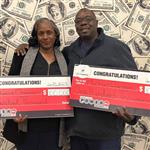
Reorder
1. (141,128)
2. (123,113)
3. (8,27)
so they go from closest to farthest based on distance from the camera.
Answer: (123,113) < (8,27) < (141,128)

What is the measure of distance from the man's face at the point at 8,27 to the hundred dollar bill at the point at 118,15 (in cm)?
62

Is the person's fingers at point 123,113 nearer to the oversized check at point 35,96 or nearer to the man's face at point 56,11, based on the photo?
the oversized check at point 35,96

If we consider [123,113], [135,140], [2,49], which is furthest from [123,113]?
[2,49]

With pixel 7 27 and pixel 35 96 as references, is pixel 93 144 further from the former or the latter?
pixel 7 27

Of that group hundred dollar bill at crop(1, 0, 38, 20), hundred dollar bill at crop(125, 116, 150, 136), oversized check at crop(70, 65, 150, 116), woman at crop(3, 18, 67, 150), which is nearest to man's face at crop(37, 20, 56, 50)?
woman at crop(3, 18, 67, 150)

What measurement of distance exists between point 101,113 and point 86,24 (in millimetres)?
497

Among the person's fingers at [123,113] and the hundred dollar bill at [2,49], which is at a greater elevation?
the hundred dollar bill at [2,49]

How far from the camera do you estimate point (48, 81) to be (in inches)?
79.2

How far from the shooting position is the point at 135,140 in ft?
8.45

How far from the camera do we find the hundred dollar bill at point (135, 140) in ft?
8.43

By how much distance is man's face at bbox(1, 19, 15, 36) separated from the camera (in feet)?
7.95

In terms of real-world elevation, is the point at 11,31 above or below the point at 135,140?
above

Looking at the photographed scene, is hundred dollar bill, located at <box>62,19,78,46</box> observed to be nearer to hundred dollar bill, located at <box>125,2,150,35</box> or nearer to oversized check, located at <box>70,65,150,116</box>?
hundred dollar bill, located at <box>125,2,150,35</box>

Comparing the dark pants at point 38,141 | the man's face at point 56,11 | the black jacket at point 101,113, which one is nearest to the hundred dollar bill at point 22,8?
the man's face at point 56,11
